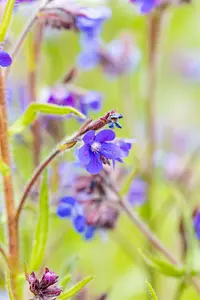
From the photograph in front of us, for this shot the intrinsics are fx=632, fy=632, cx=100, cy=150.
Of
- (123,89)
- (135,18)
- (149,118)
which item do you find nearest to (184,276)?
Result: (149,118)

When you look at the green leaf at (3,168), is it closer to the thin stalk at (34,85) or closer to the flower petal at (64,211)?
the flower petal at (64,211)

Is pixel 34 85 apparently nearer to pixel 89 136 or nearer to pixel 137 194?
pixel 137 194

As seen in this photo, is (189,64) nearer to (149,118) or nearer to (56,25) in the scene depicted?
(149,118)

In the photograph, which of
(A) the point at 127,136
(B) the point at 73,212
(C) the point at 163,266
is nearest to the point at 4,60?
(B) the point at 73,212

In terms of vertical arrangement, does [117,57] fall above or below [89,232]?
above

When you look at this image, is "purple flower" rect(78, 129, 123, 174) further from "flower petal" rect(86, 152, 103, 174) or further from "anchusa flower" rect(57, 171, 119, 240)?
"anchusa flower" rect(57, 171, 119, 240)

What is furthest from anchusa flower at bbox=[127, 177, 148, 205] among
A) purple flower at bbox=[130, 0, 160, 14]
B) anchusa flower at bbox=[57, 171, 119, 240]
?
purple flower at bbox=[130, 0, 160, 14]

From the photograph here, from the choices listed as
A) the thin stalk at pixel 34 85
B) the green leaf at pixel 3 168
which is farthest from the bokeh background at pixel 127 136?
the green leaf at pixel 3 168
